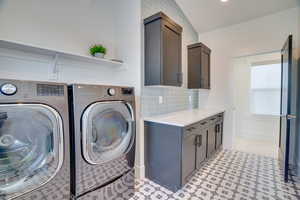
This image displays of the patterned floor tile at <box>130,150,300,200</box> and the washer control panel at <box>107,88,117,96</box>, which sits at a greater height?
the washer control panel at <box>107,88,117,96</box>

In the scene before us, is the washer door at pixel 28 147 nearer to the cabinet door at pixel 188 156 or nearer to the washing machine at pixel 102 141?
the washing machine at pixel 102 141

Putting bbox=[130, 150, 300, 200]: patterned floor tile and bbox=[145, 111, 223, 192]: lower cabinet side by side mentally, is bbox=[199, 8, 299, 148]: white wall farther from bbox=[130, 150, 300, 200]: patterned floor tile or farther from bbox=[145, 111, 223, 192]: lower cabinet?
bbox=[145, 111, 223, 192]: lower cabinet

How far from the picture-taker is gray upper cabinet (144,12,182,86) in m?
1.96

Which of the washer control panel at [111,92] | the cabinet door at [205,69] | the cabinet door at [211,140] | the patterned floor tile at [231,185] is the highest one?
the cabinet door at [205,69]

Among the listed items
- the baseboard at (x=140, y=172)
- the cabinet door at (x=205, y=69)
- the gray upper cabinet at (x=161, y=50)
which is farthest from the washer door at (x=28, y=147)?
the cabinet door at (x=205, y=69)

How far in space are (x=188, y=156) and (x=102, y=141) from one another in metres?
1.10

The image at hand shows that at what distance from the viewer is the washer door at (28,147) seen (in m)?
0.89

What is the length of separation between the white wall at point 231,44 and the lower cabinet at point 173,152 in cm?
123

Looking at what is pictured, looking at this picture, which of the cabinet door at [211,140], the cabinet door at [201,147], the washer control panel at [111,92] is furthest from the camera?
the cabinet door at [211,140]

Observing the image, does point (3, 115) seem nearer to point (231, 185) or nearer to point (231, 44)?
point (231, 185)

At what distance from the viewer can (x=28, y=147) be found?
0.99 metres

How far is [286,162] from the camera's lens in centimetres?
195

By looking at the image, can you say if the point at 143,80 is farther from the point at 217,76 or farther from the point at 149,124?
the point at 217,76

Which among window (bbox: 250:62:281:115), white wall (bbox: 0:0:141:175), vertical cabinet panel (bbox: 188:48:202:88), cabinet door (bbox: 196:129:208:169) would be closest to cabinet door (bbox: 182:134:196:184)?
cabinet door (bbox: 196:129:208:169)
